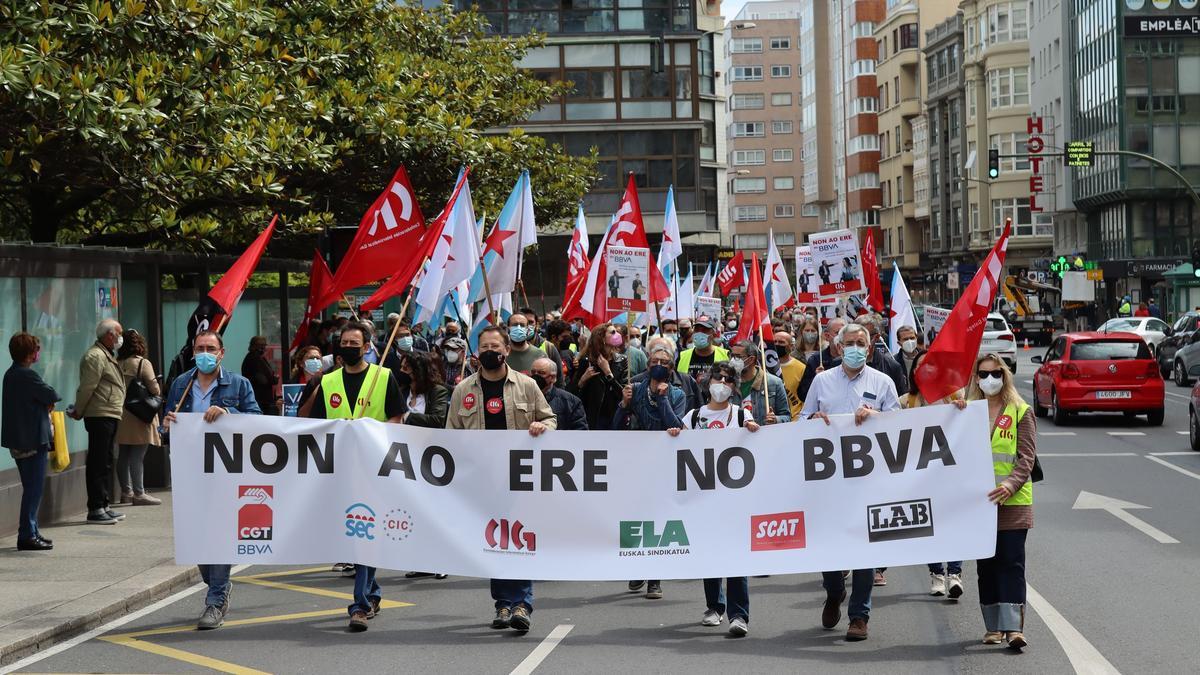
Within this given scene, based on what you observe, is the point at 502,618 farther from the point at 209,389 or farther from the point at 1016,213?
the point at 1016,213

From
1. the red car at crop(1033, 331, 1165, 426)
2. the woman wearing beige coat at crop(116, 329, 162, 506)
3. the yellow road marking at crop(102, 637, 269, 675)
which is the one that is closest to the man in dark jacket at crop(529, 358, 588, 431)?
the yellow road marking at crop(102, 637, 269, 675)

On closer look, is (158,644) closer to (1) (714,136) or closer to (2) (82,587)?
(2) (82,587)

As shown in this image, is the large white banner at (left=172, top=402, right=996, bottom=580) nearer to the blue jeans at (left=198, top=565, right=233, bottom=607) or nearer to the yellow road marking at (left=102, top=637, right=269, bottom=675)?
the blue jeans at (left=198, top=565, right=233, bottom=607)

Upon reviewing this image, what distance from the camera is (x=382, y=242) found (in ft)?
42.5

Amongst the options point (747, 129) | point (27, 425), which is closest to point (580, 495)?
point (27, 425)

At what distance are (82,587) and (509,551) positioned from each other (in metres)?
3.38

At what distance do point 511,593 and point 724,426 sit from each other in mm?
1648

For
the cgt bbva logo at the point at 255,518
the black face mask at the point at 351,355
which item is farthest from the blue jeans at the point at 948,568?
the cgt bbva logo at the point at 255,518

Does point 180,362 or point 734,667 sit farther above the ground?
point 180,362

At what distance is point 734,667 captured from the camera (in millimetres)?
8734

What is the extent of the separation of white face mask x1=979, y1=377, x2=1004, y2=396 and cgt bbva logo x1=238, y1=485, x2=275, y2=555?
4257 mm

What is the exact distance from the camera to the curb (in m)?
9.34

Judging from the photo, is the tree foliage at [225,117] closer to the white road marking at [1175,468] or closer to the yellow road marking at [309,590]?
the yellow road marking at [309,590]

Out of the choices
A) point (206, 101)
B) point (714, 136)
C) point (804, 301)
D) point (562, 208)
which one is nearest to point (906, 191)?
point (714, 136)
